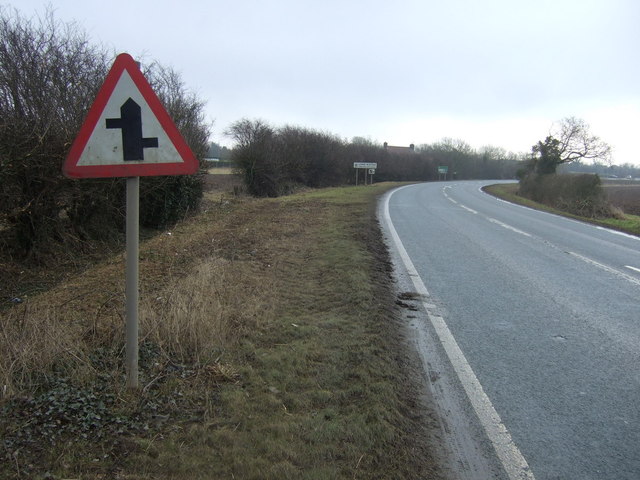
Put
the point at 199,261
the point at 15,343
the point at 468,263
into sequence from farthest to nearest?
1. the point at 468,263
2. the point at 199,261
3. the point at 15,343

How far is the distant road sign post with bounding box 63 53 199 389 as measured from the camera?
9.20 feet

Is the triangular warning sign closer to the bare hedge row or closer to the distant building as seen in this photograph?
the bare hedge row

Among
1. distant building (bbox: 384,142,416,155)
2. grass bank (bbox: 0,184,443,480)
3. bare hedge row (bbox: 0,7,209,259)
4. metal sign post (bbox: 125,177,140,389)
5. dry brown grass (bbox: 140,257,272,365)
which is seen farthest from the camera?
distant building (bbox: 384,142,416,155)

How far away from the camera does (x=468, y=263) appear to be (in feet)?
27.8

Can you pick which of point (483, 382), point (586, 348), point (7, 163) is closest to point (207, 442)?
point (483, 382)

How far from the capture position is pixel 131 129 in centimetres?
286

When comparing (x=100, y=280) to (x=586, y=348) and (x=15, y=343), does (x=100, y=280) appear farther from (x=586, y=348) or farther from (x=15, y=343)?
(x=586, y=348)

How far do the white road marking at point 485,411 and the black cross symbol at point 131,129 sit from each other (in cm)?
291

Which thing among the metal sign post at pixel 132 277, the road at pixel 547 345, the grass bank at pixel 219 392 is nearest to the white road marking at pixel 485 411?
the road at pixel 547 345

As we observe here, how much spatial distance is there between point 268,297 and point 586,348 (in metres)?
3.42

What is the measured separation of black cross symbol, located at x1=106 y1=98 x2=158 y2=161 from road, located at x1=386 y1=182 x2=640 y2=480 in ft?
9.65

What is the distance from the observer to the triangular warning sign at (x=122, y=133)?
9.20 feet

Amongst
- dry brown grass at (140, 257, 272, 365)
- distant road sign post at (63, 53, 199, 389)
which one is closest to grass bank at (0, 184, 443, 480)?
dry brown grass at (140, 257, 272, 365)

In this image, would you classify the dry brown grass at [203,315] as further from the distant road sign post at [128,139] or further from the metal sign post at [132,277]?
the distant road sign post at [128,139]
